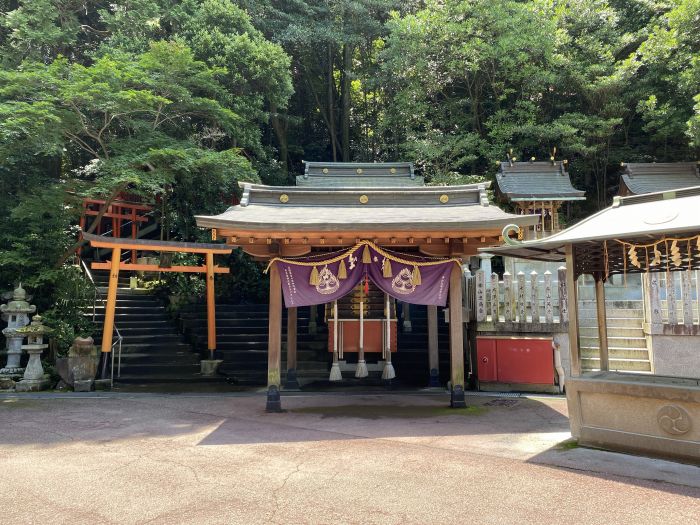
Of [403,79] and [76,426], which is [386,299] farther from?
[403,79]

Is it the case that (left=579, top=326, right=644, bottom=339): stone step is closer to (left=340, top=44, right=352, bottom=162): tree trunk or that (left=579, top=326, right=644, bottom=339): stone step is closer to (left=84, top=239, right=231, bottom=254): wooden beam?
(left=84, top=239, right=231, bottom=254): wooden beam

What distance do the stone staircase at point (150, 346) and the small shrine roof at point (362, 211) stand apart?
521 centimetres

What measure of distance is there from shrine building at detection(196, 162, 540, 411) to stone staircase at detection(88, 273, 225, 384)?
4758 mm

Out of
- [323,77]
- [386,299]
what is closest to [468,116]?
[323,77]

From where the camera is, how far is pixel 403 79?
21297mm

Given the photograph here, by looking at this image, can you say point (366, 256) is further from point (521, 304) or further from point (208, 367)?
point (208, 367)

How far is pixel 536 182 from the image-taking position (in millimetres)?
17859

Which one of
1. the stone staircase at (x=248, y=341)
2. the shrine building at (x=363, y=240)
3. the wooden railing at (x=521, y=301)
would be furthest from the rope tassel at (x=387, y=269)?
the stone staircase at (x=248, y=341)

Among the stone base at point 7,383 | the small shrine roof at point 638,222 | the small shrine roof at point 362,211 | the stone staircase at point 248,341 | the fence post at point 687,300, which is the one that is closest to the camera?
the small shrine roof at point 638,222

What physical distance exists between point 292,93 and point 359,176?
4984 mm

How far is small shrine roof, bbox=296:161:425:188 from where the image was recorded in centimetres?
1717

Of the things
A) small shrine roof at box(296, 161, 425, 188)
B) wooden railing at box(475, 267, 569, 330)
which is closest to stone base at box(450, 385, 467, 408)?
wooden railing at box(475, 267, 569, 330)

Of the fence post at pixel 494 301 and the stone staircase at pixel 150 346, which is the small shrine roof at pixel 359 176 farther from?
the fence post at pixel 494 301

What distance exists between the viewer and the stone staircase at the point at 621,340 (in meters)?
9.55
